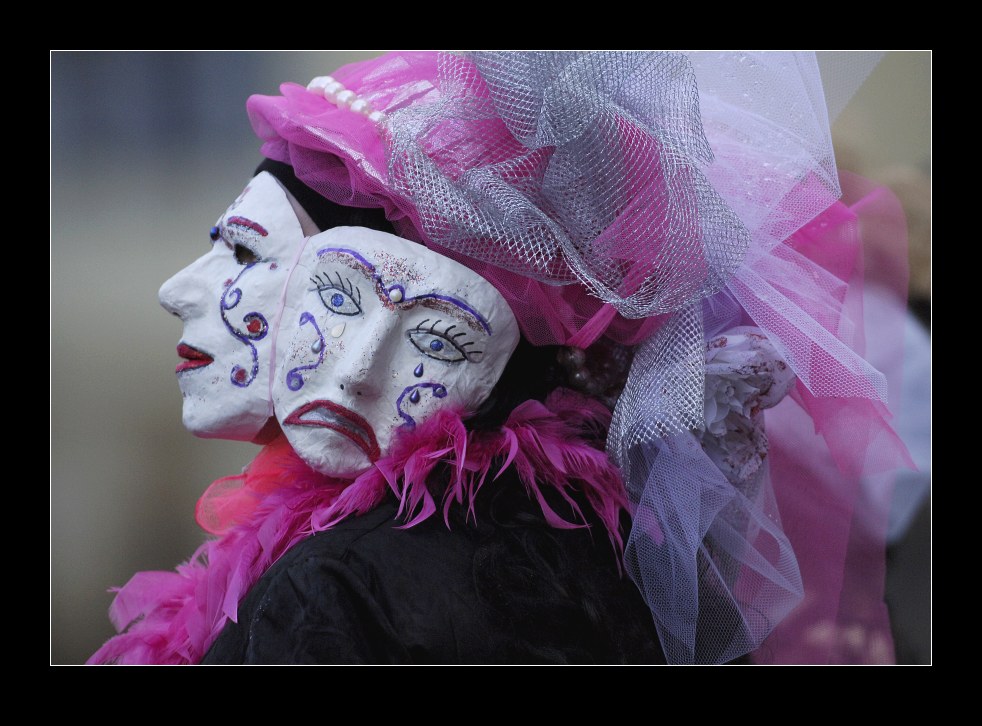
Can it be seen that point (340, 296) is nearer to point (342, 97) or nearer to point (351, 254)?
point (351, 254)

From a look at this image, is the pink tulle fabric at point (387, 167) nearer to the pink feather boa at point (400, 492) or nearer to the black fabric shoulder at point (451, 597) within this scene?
the pink feather boa at point (400, 492)

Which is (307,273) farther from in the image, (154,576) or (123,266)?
(123,266)

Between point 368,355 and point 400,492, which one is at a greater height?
point 368,355

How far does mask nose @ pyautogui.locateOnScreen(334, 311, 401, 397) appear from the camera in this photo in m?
1.03

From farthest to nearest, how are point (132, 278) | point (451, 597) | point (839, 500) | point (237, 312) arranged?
point (132, 278) → point (839, 500) → point (237, 312) → point (451, 597)

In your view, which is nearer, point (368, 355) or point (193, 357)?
point (368, 355)

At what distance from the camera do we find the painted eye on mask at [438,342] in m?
1.04

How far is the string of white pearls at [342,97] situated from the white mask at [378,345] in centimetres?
16

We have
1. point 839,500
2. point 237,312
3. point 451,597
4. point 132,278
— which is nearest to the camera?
point 451,597

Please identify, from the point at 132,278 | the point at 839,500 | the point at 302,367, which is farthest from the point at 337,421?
the point at 132,278

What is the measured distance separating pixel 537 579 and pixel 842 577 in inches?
23.7

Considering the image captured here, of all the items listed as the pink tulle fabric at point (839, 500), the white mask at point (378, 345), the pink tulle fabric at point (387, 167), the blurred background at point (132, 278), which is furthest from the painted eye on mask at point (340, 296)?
the blurred background at point (132, 278)

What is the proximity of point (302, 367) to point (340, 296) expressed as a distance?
0.10m

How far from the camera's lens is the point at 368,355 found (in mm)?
1024
